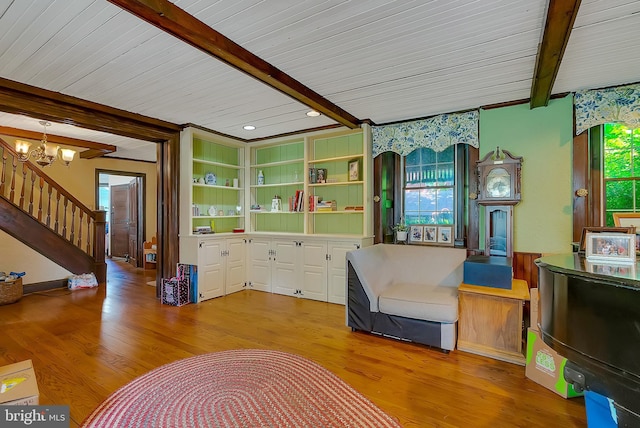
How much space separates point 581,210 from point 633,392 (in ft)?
7.95

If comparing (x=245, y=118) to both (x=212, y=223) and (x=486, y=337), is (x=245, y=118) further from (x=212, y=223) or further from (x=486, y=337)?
(x=486, y=337)

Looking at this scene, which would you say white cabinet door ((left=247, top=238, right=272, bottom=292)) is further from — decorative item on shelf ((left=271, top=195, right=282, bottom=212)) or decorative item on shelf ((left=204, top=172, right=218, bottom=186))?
decorative item on shelf ((left=204, top=172, right=218, bottom=186))

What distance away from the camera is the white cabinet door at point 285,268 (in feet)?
14.8

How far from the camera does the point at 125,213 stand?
7.92 metres

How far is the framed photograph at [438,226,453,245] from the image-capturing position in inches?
147

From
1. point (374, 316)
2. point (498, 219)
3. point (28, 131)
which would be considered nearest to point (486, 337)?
point (374, 316)

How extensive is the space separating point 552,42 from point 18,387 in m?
3.68

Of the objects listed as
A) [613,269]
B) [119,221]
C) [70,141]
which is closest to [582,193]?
[613,269]

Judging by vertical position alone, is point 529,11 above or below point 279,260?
above

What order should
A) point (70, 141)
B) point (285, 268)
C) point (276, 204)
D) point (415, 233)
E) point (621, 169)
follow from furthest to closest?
1. point (70, 141)
2. point (276, 204)
3. point (285, 268)
4. point (415, 233)
5. point (621, 169)

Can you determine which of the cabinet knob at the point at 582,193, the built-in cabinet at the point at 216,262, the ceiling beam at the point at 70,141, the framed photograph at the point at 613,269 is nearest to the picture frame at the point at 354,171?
the built-in cabinet at the point at 216,262

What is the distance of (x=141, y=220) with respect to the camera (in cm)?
727

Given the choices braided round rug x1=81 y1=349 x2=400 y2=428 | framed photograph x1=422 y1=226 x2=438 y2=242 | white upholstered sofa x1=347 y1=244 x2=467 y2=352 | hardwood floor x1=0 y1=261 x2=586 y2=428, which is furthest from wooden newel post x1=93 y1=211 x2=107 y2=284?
framed photograph x1=422 y1=226 x2=438 y2=242

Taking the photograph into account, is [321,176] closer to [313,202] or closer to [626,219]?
[313,202]
